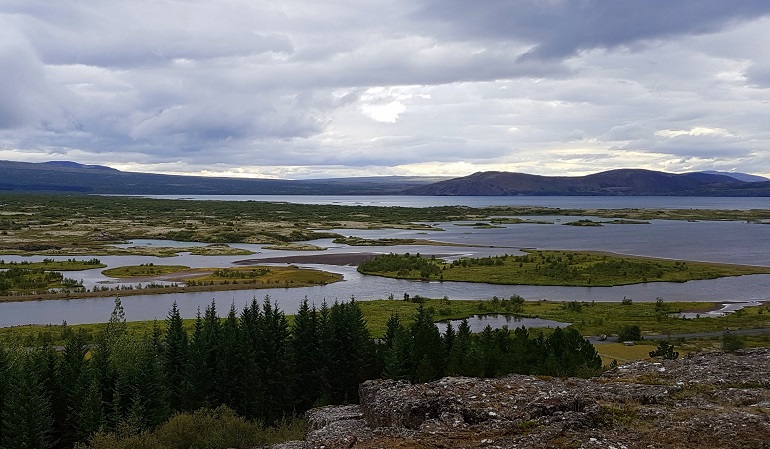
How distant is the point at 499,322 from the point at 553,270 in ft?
108

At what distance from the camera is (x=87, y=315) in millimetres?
59188

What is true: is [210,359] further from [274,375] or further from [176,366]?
[274,375]

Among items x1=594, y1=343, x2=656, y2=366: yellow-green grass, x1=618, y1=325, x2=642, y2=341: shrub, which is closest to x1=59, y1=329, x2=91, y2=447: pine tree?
x1=594, y1=343, x2=656, y2=366: yellow-green grass

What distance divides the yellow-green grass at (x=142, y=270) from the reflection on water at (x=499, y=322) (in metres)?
48.1

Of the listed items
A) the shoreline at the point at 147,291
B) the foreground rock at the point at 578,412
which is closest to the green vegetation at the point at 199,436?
the foreground rock at the point at 578,412

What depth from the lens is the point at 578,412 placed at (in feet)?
56.7

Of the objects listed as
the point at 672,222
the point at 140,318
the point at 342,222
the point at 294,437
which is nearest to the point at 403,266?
the point at 140,318

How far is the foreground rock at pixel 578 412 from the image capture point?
51.0 ft

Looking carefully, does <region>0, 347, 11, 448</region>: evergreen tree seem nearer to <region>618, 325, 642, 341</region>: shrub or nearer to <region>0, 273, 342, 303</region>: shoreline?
<region>0, 273, 342, 303</region>: shoreline

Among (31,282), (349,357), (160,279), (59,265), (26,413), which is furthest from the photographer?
(59,265)

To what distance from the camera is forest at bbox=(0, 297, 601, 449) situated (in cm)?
2862

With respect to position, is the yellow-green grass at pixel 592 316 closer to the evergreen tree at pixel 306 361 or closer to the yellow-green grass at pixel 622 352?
the yellow-green grass at pixel 622 352

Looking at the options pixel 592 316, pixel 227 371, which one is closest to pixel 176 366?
pixel 227 371

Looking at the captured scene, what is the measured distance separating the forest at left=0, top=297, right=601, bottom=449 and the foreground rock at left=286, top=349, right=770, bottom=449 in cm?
663
